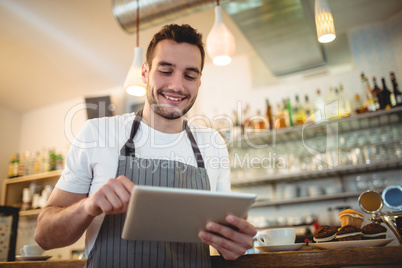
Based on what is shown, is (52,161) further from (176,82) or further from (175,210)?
(175,210)

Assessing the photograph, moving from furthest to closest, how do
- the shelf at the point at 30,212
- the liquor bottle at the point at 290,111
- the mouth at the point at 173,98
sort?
1. the shelf at the point at 30,212
2. the liquor bottle at the point at 290,111
3. the mouth at the point at 173,98

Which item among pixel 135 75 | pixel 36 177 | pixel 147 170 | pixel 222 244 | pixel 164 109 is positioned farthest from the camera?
pixel 36 177

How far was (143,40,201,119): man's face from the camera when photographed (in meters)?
1.34

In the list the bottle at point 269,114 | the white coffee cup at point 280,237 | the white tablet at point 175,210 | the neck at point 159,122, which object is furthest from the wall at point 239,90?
the white tablet at point 175,210

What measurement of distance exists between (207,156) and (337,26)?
279 centimetres

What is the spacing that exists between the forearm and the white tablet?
0.61ft

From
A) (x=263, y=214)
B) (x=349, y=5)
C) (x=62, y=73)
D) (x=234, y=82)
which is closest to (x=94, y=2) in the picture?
(x=62, y=73)

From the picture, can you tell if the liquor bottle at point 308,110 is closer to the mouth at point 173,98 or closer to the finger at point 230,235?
the mouth at point 173,98

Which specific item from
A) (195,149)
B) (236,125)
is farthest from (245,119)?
(195,149)

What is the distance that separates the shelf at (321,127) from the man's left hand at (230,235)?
2.31 meters

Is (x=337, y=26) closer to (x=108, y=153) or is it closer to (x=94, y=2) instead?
(x=94, y=2)

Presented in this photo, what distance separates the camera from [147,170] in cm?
120

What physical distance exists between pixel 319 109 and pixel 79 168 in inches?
104

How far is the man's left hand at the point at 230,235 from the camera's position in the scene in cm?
89
